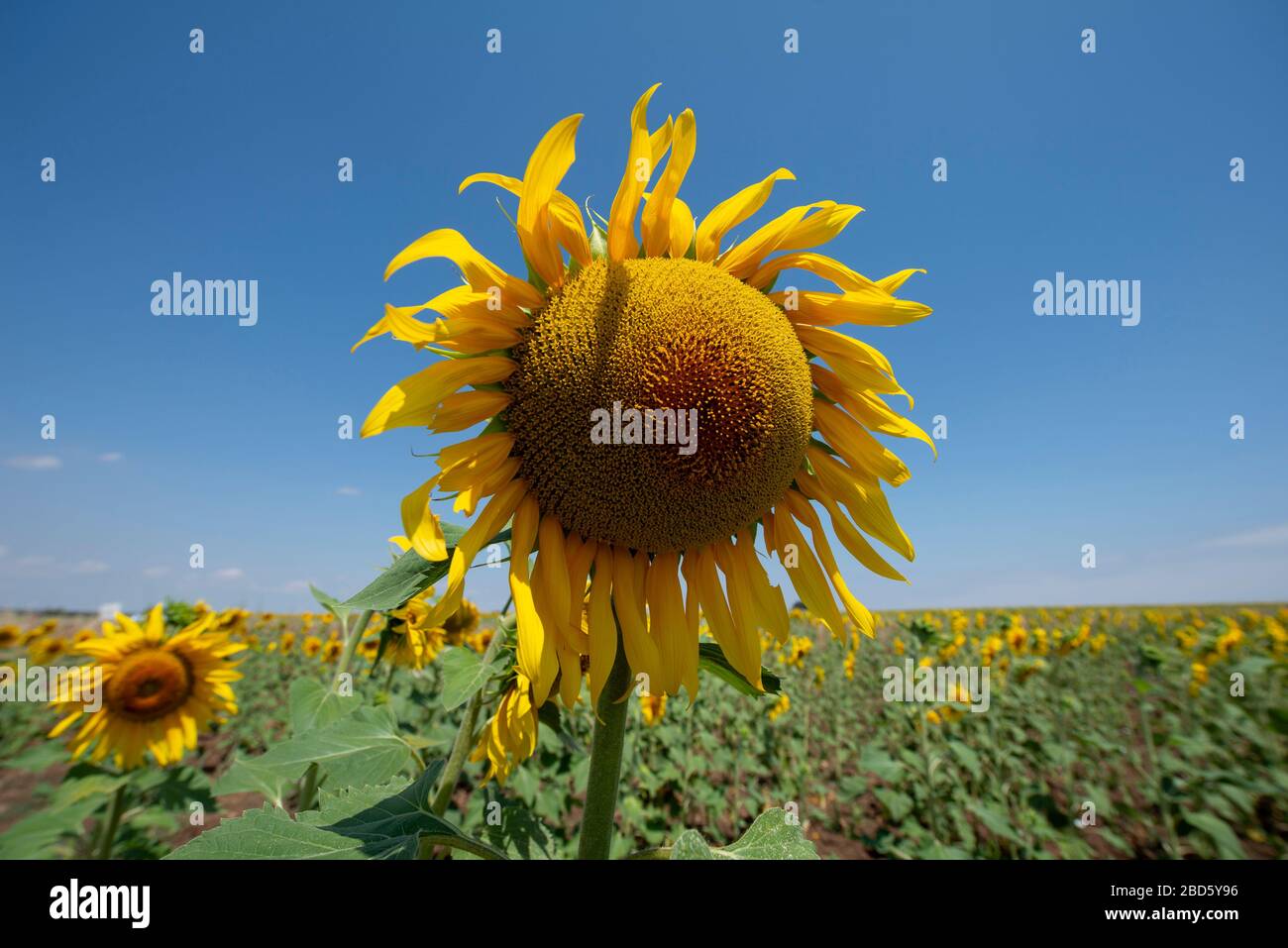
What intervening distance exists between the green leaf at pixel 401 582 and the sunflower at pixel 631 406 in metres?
0.08

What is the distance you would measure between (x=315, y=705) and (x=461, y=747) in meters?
1.35

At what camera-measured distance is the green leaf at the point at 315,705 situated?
3.08 meters

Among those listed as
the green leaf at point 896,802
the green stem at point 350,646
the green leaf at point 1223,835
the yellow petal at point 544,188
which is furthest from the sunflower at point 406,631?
the green leaf at point 1223,835

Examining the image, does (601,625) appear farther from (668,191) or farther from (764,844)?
(668,191)

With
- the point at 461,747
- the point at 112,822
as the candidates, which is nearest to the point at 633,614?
the point at 461,747

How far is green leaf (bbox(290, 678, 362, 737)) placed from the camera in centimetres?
308

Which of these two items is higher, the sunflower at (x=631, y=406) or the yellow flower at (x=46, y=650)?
the sunflower at (x=631, y=406)

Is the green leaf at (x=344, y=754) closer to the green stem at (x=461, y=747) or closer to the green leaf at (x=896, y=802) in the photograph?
the green stem at (x=461, y=747)

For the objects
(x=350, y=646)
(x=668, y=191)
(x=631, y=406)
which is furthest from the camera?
(x=350, y=646)

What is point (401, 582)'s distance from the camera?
1.42 meters

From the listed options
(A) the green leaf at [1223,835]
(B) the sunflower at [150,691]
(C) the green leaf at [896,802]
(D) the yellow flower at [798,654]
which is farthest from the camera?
(D) the yellow flower at [798,654]

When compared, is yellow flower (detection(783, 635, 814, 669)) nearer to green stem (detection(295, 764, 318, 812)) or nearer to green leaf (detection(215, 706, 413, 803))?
green stem (detection(295, 764, 318, 812))
